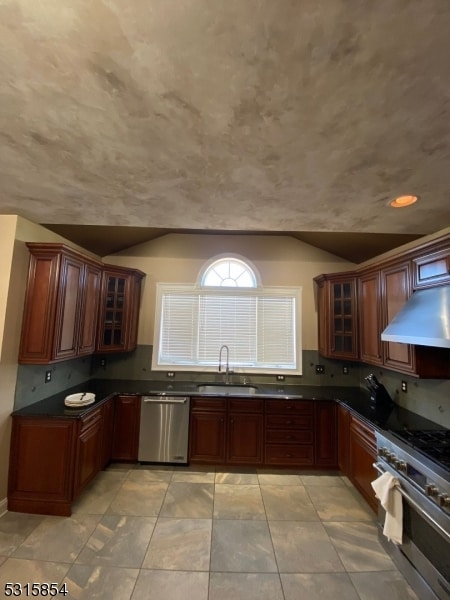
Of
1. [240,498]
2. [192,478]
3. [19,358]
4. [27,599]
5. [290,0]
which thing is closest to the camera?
[290,0]

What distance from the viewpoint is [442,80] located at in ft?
3.46

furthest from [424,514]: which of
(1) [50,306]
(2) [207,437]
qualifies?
(1) [50,306]

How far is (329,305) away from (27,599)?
3.76 m

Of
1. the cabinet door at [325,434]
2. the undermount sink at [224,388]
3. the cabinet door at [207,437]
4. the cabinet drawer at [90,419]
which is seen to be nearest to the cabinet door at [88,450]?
the cabinet drawer at [90,419]

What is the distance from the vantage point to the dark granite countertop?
97.0 inches

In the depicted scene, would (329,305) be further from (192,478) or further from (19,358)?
(19,358)

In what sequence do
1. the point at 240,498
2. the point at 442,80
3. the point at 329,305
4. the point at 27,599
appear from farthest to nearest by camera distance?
the point at 329,305 < the point at 240,498 < the point at 27,599 < the point at 442,80

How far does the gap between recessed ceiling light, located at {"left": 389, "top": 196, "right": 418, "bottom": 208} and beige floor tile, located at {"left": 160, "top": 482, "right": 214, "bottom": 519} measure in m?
3.07

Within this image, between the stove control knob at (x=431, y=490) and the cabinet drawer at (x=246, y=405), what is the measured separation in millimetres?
1839

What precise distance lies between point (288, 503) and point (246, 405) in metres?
1.02

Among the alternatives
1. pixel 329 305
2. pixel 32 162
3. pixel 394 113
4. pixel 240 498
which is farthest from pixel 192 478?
pixel 394 113

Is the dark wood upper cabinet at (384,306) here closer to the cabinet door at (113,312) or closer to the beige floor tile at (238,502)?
the beige floor tile at (238,502)

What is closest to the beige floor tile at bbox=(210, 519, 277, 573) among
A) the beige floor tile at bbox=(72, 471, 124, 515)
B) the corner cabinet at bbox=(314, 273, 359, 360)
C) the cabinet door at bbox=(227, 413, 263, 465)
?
the cabinet door at bbox=(227, 413, 263, 465)

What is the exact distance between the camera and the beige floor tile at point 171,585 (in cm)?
171
